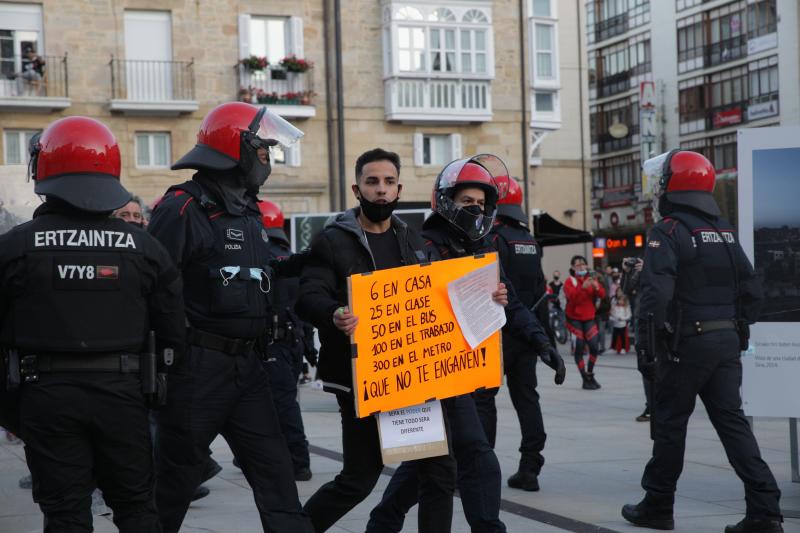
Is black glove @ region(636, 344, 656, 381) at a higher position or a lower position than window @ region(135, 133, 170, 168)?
lower

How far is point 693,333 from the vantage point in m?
6.54

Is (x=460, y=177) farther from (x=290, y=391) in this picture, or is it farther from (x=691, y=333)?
(x=290, y=391)

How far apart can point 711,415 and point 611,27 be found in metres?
62.3

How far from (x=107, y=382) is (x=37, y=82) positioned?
26339 mm

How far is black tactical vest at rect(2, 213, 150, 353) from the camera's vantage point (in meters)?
4.32

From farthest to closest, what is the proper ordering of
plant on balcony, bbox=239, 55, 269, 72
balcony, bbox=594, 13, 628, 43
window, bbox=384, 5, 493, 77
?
balcony, bbox=594, 13, 628, 43
window, bbox=384, 5, 493, 77
plant on balcony, bbox=239, 55, 269, 72

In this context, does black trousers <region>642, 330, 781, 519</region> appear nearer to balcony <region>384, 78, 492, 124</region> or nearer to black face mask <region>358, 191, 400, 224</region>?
black face mask <region>358, 191, 400, 224</region>

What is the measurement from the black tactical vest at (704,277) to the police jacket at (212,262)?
2450 millimetres

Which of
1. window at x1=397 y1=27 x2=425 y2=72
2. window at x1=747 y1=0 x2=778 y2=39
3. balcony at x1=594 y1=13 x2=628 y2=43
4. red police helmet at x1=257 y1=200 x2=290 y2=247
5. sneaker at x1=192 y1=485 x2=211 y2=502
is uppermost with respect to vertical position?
balcony at x1=594 y1=13 x2=628 y2=43

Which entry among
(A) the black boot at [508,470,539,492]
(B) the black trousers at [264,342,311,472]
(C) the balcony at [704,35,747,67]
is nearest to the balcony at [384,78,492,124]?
(B) the black trousers at [264,342,311,472]

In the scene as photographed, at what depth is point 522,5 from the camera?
34031mm

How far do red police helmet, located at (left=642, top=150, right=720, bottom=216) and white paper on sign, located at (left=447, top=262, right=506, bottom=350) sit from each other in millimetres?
1633

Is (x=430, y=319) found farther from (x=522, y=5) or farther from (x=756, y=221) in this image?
(x=522, y=5)

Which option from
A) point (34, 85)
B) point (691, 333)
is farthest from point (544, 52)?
point (691, 333)
